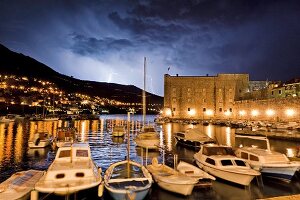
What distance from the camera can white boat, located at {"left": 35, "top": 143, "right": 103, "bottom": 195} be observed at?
11631 millimetres

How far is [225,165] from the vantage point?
16531 millimetres

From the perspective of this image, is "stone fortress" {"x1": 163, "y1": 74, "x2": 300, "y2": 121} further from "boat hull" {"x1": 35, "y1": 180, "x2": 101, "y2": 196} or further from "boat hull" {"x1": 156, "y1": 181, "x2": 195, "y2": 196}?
"boat hull" {"x1": 35, "y1": 180, "x2": 101, "y2": 196}

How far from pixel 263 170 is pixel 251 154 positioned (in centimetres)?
143

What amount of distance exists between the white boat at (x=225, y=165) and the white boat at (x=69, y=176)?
753 centimetres

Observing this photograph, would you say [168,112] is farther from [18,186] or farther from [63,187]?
[63,187]

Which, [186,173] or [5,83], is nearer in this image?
[186,173]

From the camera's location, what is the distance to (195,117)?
86.7 meters

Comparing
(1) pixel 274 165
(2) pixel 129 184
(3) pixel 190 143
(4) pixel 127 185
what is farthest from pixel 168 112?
(4) pixel 127 185

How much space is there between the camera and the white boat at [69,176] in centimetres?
1163

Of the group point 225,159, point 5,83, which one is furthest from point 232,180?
point 5,83

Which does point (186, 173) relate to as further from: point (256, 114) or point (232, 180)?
point (256, 114)

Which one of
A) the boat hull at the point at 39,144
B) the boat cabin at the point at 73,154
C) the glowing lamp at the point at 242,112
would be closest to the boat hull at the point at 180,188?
the boat cabin at the point at 73,154

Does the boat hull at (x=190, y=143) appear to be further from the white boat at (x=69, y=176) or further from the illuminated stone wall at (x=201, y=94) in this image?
the illuminated stone wall at (x=201, y=94)

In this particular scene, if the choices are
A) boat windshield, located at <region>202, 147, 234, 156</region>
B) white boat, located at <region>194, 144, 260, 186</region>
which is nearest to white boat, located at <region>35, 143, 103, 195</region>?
white boat, located at <region>194, 144, 260, 186</region>
